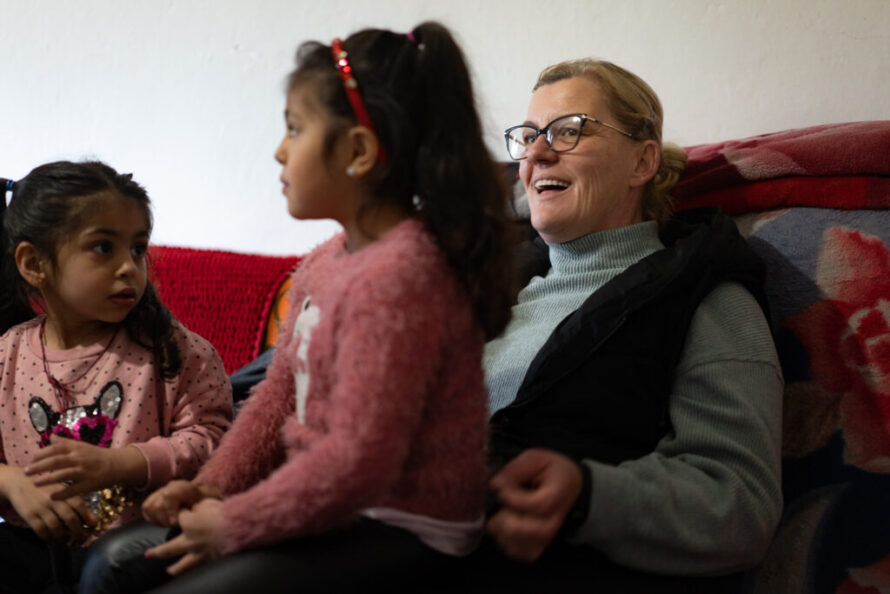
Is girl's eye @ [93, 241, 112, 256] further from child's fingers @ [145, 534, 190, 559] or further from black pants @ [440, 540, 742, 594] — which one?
black pants @ [440, 540, 742, 594]

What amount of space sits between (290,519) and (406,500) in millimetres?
105

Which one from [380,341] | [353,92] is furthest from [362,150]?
[380,341]

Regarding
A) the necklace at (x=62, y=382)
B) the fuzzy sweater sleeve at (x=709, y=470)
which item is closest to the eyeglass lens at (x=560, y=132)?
the fuzzy sweater sleeve at (x=709, y=470)

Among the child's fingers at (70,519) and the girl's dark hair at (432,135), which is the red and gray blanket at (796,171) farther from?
the child's fingers at (70,519)

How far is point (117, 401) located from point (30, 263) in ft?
0.77

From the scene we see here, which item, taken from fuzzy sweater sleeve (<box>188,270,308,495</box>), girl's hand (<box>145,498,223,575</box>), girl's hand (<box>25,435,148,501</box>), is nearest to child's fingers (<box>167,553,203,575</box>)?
girl's hand (<box>145,498,223,575</box>)

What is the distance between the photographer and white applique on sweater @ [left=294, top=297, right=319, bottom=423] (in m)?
0.83

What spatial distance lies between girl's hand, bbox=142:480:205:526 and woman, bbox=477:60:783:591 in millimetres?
307

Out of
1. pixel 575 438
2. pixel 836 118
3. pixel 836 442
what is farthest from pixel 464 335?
pixel 836 118

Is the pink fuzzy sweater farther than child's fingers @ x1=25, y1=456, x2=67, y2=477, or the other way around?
child's fingers @ x1=25, y1=456, x2=67, y2=477

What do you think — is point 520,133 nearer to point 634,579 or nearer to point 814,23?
point 814,23

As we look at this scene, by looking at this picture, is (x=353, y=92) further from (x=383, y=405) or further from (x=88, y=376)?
(x=88, y=376)

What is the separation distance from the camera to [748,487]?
985mm

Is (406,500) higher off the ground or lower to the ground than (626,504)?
higher
